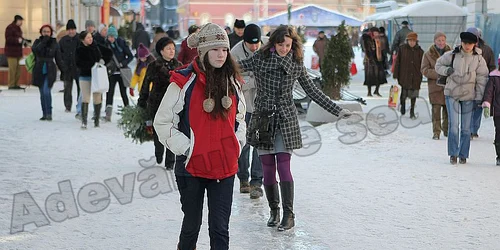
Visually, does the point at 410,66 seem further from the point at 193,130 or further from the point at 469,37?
the point at 193,130

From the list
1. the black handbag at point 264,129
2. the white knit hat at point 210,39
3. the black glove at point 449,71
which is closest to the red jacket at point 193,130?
the white knit hat at point 210,39

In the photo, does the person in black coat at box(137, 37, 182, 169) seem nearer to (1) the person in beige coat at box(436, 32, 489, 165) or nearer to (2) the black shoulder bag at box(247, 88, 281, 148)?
(2) the black shoulder bag at box(247, 88, 281, 148)

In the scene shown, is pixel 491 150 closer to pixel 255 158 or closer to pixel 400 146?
pixel 400 146

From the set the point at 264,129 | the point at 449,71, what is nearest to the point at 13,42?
the point at 449,71

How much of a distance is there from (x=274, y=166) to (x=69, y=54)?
32.2 feet

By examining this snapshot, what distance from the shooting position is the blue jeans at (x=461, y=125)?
34.4 feet

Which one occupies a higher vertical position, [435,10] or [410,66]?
[435,10]

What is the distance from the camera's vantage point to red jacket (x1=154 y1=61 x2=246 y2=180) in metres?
5.09

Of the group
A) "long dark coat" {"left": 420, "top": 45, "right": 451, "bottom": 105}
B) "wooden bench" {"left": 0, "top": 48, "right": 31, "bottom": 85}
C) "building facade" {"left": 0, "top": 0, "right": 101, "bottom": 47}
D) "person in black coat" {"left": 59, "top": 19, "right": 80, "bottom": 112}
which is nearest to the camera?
"long dark coat" {"left": 420, "top": 45, "right": 451, "bottom": 105}

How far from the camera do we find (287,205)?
7.03 meters

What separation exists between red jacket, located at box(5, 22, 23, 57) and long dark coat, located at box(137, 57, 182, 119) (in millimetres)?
13313

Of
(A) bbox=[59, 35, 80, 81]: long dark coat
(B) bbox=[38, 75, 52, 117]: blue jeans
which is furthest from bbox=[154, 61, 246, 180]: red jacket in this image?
(A) bbox=[59, 35, 80, 81]: long dark coat

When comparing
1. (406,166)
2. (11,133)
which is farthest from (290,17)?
(406,166)

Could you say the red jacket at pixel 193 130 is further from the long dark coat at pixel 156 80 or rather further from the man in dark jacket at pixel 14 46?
the man in dark jacket at pixel 14 46
